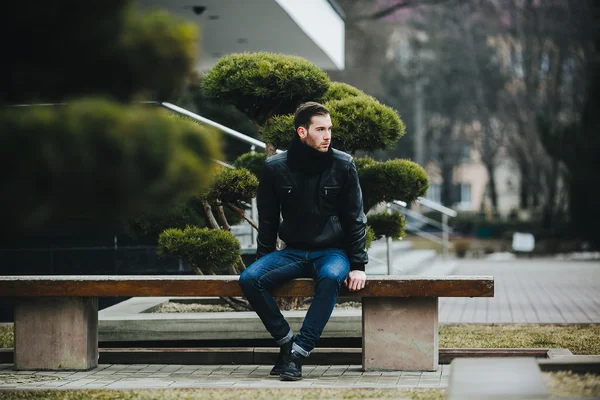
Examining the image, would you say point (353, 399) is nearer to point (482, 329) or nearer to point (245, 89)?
point (245, 89)

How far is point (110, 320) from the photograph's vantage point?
6.74 m

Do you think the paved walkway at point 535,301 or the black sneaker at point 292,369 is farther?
the paved walkway at point 535,301

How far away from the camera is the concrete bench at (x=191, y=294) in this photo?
577 cm

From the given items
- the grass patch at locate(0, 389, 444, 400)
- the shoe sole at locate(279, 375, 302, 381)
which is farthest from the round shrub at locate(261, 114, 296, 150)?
the grass patch at locate(0, 389, 444, 400)

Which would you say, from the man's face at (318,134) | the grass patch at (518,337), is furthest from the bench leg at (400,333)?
the grass patch at (518,337)

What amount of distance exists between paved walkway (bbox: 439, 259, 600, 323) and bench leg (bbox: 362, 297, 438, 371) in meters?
3.38

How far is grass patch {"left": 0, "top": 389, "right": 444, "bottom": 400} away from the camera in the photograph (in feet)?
16.3

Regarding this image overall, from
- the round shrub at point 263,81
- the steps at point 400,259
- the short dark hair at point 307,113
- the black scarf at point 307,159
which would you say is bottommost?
the steps at point 400,259

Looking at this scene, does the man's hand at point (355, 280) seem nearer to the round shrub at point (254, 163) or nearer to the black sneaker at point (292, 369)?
the black sneaker at point (292, 369)

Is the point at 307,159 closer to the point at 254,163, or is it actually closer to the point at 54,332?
the point at 54,332

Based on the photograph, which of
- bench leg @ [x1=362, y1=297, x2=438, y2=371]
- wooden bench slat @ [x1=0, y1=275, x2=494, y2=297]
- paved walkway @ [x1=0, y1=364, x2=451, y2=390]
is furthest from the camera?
bench leg @ [x1=362, y1=297, x2=438, y2=371]

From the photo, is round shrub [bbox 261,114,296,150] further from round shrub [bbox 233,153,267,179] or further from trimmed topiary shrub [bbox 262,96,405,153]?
round shrub [bbox 233,153,267,179]

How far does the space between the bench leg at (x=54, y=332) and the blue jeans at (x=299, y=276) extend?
3.81ft

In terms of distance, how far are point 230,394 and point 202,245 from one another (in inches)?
72.6
